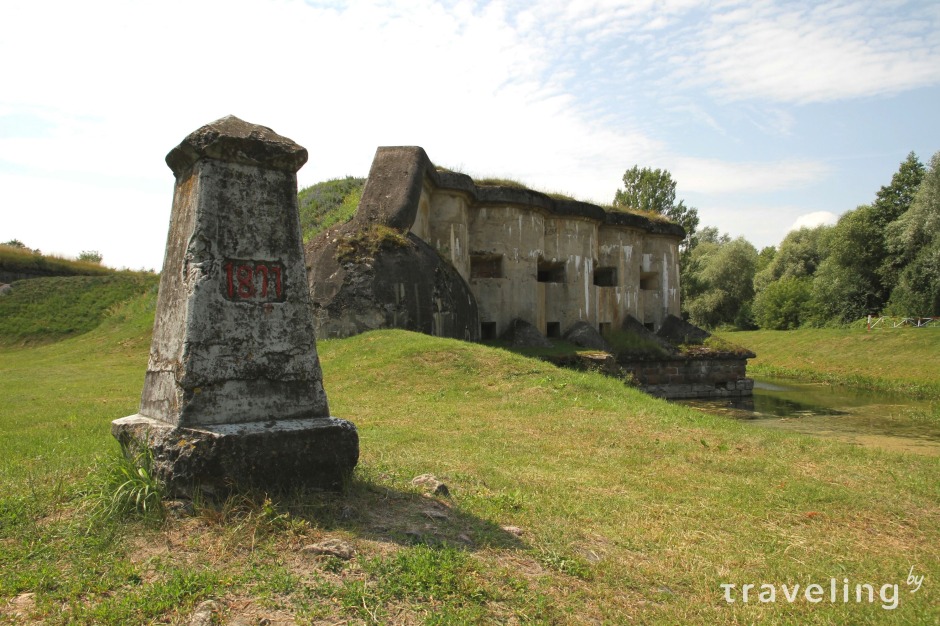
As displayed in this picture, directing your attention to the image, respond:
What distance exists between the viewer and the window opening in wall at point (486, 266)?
18.3m

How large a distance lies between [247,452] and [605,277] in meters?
18.9

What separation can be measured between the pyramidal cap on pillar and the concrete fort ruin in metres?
9.18

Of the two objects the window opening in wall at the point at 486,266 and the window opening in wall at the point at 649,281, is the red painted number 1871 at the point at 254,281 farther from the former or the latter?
the window opening in wall at the point at 649,281

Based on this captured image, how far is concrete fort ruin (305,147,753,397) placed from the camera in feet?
44.7

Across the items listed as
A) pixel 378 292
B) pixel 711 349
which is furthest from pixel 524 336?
pixel 711 349

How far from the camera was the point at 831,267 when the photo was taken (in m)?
34.8

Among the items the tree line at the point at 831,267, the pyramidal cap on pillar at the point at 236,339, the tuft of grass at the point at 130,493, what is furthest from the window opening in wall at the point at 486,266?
the tree line at the point at 831,267

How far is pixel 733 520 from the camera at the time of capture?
442cm

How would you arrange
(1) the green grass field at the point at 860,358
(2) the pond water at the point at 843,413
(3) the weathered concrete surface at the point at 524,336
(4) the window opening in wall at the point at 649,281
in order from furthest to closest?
(4) the window opening in wall at the point at 649,281, (1) the green grass field at the point at 860,358, (3) the weathered concrete surface at the point at 524,336, (2) the pond water at the point at 843,413

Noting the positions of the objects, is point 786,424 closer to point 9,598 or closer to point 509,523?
point 509,523

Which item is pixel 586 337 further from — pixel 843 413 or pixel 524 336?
pixel 843 413

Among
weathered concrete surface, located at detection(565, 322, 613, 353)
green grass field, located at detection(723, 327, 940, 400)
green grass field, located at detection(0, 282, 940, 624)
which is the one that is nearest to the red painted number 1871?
green grass field, located at detection(0, 282, 940, 624)

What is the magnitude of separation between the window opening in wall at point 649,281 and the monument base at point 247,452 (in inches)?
792

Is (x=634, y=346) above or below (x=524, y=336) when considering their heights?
below
